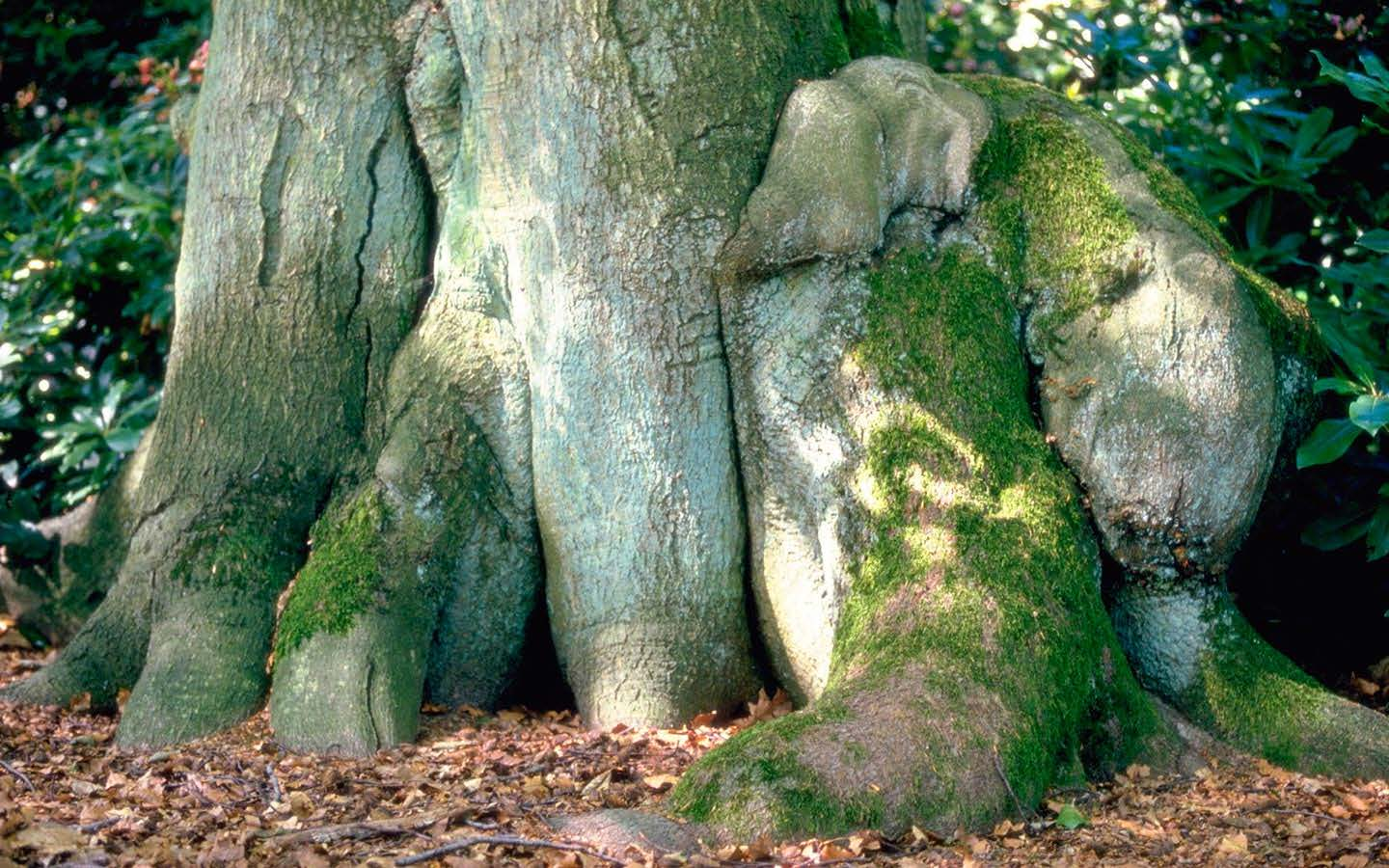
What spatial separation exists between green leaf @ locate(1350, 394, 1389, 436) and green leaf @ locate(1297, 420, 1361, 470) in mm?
163

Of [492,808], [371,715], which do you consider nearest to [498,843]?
[492,808]

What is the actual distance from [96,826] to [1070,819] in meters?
2.47

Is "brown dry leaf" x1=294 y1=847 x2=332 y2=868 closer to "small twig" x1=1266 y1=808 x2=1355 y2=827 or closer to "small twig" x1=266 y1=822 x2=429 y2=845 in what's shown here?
"small twig" x1=266 y1=822 x2=429 y2=845

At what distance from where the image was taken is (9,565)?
635 cm

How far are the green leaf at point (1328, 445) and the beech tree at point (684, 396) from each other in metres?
0.14

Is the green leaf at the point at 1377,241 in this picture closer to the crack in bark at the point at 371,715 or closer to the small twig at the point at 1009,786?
the small twig at the point at 1009,786

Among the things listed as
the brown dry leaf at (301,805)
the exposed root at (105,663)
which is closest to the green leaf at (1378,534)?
the brown dry leaf at (301,805)

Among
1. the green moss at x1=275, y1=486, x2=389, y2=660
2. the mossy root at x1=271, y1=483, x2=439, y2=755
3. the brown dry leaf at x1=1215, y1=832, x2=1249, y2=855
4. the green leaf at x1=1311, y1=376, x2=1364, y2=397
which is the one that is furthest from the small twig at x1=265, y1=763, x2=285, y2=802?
the green leaf at x1=1311, y1=376, x2=1364, y2=397

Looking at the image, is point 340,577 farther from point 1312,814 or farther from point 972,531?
point 1312,814

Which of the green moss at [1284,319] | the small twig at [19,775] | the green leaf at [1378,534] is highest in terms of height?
the green moss at [1284,319]

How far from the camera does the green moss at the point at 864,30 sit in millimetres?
Result: 5219

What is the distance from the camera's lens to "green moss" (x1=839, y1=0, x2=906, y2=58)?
5.22m

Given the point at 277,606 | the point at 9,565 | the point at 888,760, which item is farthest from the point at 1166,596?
the point at 9,565

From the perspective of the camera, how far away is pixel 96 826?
3.60 m
